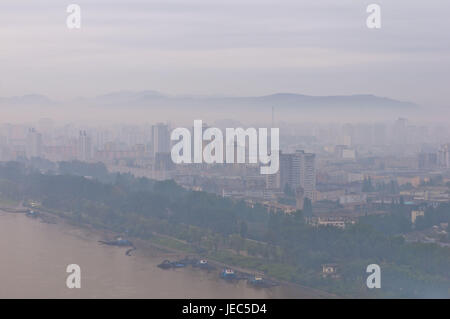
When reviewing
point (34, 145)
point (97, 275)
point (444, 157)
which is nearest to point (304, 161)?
point (444, 157)

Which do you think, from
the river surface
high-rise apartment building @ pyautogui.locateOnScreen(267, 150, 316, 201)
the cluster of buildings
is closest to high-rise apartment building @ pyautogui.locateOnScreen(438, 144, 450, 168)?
the cluster of buildings

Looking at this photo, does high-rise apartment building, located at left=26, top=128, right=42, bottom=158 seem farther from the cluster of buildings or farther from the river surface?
the river surface

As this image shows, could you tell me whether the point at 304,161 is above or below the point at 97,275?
above

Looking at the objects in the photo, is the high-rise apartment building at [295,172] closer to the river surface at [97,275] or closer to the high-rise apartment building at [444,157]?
the high-rise apartment building at [444,157]

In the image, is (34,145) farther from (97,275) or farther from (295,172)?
(97,275)

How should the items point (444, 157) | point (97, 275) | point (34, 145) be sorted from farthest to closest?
point (34, 145)
point (444, 157)
point (97, 275)

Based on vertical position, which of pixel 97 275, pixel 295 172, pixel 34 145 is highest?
pixel 34 145


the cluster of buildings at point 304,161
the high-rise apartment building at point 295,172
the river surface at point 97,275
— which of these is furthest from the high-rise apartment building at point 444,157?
the river surface at point 97,275

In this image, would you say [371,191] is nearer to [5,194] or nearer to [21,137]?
[5,194]
